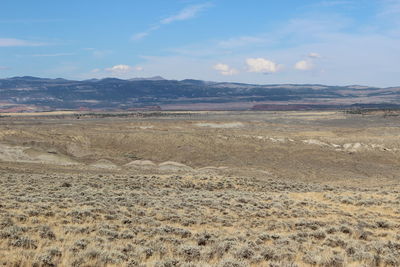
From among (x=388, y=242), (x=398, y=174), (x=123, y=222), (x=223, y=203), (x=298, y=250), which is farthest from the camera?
(x=398, y=174)

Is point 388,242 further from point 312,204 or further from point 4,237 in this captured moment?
point 4,237

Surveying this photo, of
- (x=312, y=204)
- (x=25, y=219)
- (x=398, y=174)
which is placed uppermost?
(x=25, y=219)

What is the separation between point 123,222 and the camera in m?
13.7

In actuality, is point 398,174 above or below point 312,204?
below

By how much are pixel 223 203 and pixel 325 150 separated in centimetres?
3689

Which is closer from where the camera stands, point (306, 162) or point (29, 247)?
point (29, 247)

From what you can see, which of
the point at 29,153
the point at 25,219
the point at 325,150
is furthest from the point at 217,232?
the point at 325,150

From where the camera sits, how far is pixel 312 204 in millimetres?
19703

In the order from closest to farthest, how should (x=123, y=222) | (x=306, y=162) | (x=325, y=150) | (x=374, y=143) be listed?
1. (x=123, y=222)
2. (x=306, y=162)
3. (x=325, y=150)
4. (x=374, y=143)

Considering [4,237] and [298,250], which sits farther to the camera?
[298,250]

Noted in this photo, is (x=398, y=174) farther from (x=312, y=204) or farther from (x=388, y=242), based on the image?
(x=388, y=242)

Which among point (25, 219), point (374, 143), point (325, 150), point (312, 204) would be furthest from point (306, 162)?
point (25, 219)

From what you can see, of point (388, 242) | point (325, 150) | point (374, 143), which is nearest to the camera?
point (388, 242)

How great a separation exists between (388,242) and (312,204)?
742cm
